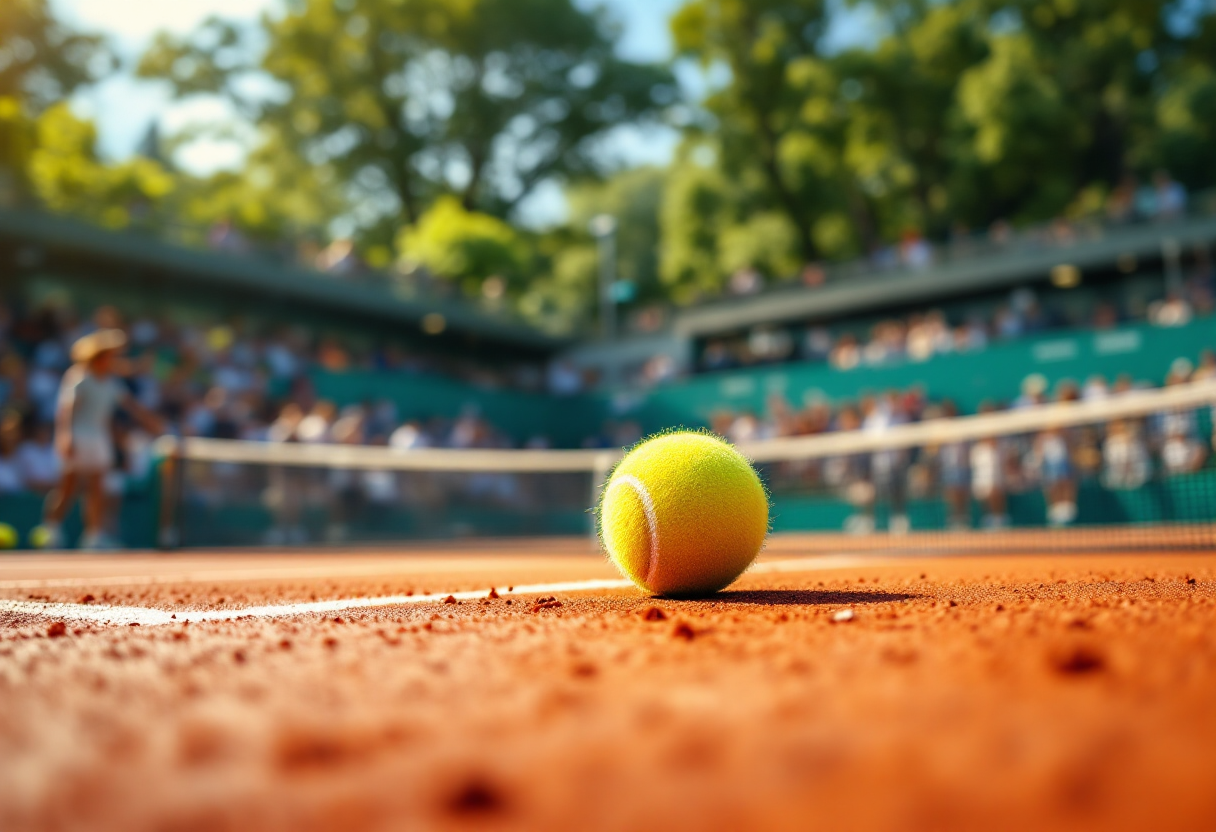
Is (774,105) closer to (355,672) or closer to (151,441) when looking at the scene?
(151,441)

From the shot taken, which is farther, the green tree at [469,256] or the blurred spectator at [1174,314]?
the green tree at [469,256]

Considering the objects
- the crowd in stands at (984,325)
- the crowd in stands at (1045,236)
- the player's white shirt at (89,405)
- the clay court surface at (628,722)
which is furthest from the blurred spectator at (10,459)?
the crowd in stands at (1045,236)

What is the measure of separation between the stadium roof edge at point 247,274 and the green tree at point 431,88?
13583mm

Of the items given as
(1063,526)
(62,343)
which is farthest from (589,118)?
(1063,526)

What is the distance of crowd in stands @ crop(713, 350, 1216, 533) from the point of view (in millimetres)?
10945

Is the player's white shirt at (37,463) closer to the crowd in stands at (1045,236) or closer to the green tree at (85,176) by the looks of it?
the green tree at (85,176)

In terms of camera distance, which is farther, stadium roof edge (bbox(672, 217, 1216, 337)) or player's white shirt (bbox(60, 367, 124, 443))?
stadium roof edge (bbox(672, 217, 1216, 337))

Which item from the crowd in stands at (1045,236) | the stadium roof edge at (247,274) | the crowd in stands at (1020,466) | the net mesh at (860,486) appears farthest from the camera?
the crowd in stands at (1045,236)

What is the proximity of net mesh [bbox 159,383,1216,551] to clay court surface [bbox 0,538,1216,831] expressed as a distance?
7.03 meters

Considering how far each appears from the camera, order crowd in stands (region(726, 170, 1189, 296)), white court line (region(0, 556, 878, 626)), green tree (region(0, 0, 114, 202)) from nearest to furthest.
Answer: white court line (region(0, 556, 878, 626)), crowd in stands (region(726, 170, 1189, 296)), green tree (region(0, 0, 114, 202))

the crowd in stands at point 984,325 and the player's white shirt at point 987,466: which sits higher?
the crowd in stands at point 984,325

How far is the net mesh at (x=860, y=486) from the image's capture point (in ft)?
32.9

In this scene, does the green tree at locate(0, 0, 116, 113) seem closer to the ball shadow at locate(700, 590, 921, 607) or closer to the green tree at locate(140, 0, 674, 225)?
the green tree at locate(140, 0, 674, 225)

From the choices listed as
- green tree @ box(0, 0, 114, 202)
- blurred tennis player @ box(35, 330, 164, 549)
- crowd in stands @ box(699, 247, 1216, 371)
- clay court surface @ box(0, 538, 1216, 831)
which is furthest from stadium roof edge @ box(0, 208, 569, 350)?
clay court surface @ box(0, 538, 1216, 831)
